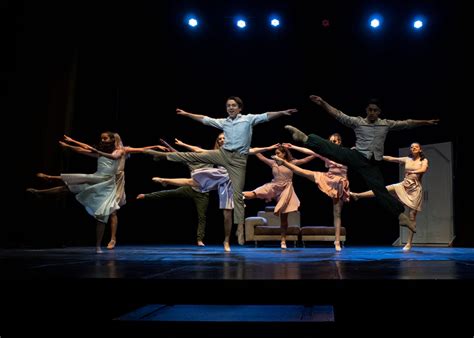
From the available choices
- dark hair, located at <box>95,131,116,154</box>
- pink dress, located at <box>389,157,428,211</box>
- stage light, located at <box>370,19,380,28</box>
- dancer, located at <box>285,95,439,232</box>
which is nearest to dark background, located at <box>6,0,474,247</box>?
stage light, located at <box>370,19,380,28</box>

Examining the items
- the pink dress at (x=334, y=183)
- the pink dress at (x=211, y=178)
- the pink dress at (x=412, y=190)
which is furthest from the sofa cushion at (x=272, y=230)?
the pink dress at (x=412, y=190)

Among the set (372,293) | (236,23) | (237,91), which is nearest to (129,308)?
(372,293)

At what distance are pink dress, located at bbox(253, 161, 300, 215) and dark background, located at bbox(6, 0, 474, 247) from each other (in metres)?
1.84

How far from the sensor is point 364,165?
583 cm

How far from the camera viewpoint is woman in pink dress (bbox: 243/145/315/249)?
7.84 metres

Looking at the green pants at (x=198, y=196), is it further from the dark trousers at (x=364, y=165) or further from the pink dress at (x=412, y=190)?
the dark trousers at (x=364, y=165)

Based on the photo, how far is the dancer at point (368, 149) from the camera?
559 centimetres

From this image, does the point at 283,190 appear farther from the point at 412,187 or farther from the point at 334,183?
the point at 412,187

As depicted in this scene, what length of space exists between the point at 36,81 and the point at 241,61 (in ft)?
11.5

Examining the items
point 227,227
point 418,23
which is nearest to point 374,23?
point 418,23

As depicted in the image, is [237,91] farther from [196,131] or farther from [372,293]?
[372,293]

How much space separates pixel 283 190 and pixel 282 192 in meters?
0.05

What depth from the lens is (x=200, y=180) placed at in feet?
26.2

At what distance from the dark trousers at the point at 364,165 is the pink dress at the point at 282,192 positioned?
7.35 ft
